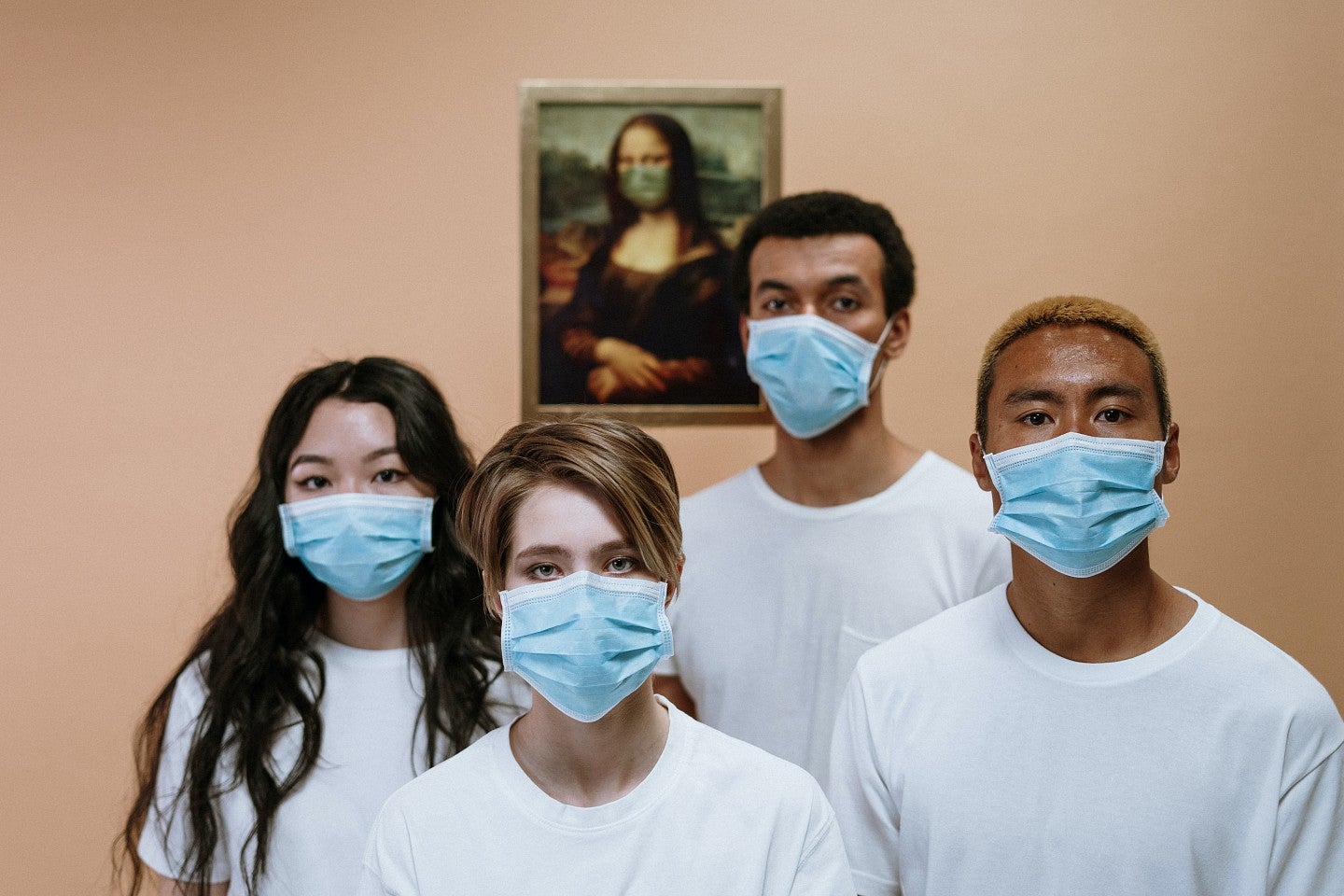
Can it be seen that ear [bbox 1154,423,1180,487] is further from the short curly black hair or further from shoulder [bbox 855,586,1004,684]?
the short curly black hair

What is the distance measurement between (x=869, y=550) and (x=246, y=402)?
5.69ft

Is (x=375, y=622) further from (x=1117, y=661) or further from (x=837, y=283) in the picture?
(x=1117, y=661)

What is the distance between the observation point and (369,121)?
3150mm

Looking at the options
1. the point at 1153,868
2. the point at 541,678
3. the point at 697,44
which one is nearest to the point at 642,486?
the point at 541,678

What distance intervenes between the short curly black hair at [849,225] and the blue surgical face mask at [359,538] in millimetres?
930

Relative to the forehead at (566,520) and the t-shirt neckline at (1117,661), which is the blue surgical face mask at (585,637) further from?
the t-shirt neckline at (1117,661)

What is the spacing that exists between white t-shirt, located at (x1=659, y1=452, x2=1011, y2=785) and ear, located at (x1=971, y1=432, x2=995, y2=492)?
0.41 meters

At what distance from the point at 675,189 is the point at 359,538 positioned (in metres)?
1.42

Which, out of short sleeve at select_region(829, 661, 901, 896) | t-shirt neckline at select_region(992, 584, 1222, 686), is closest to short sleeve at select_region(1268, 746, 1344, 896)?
t-shirt neckline at select_region(992, 584, 1222, 686)

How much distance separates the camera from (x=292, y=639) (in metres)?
2.30

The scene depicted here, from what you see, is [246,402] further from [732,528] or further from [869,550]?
[869,550]

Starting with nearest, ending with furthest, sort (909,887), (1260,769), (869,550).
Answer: (1260,769) < (909,887) < (869,550)

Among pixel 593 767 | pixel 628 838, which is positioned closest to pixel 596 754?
pixel 593 767

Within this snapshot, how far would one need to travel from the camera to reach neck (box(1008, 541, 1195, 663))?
1.84m
